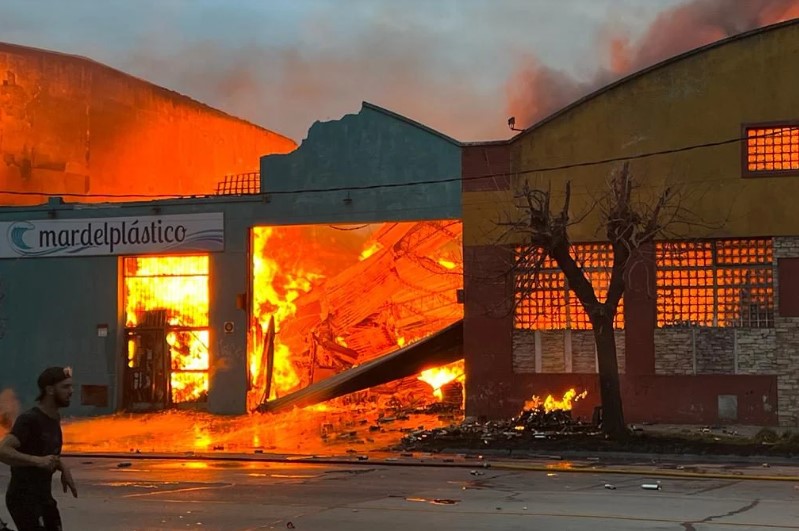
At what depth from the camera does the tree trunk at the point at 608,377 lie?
16547 mm

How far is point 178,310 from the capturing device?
79.5 feet

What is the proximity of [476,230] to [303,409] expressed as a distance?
7087 millimetres

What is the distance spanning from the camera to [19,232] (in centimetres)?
2480

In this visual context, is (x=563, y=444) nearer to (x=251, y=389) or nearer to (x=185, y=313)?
(x=251, y=389)

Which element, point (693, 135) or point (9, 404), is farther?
point (9, 404)

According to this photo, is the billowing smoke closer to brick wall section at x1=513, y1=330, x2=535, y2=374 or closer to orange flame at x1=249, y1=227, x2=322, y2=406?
orange flame at x1=249, y1=227, x2=322, y2=406

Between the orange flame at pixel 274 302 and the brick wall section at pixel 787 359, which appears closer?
the brick wall section at pixel 787 359

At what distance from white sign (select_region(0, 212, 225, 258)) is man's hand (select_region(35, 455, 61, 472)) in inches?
721

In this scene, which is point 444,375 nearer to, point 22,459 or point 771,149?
point 771,149

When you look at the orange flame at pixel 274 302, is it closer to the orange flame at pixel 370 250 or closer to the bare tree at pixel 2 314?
the orange flame at pixel 370 250

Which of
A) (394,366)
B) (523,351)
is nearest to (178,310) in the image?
(394,366)

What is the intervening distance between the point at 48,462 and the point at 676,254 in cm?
1648

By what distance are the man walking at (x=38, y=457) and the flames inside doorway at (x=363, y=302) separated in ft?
60.9

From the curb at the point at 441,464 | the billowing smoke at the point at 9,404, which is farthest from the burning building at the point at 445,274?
the curb at the point at 441,464
